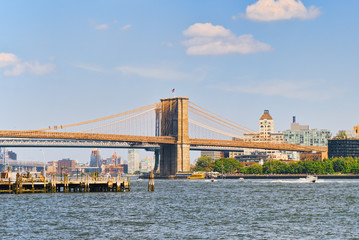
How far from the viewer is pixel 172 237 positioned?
5138 cm

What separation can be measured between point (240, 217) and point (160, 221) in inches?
295

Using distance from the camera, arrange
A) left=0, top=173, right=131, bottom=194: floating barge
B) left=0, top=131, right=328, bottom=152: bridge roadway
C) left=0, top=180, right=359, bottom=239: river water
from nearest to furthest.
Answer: left=0, top=180, right=359, bottom=239: river water → left=0, top=173, right=131, bottom=194: floating barge → left=0, top=131, right=328, bottom=152: bridge roadway

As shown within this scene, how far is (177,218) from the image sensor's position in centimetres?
6431

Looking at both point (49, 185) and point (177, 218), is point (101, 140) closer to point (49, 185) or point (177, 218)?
point (49, 185)

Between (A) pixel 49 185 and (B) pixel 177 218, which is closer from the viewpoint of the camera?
(B) pixel 177 218

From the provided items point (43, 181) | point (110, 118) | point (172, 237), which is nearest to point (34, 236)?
point (172, 237)

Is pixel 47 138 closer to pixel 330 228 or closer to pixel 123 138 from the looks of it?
pixel 123 138

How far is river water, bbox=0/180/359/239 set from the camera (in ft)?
174

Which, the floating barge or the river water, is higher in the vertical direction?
the floating barge

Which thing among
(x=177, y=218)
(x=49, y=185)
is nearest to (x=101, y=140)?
(x=49, y=185)

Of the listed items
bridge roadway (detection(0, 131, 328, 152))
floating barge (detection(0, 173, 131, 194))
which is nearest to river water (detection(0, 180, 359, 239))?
floating barge (detection(0, 173, 131, 194))

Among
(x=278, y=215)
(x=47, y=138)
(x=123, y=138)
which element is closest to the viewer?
(x=278, y=215)

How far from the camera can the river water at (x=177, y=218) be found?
2089 inches

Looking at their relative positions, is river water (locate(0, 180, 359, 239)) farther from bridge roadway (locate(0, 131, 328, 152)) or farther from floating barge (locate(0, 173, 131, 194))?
bridge roadway (locate(0, 131, 328, 152))
